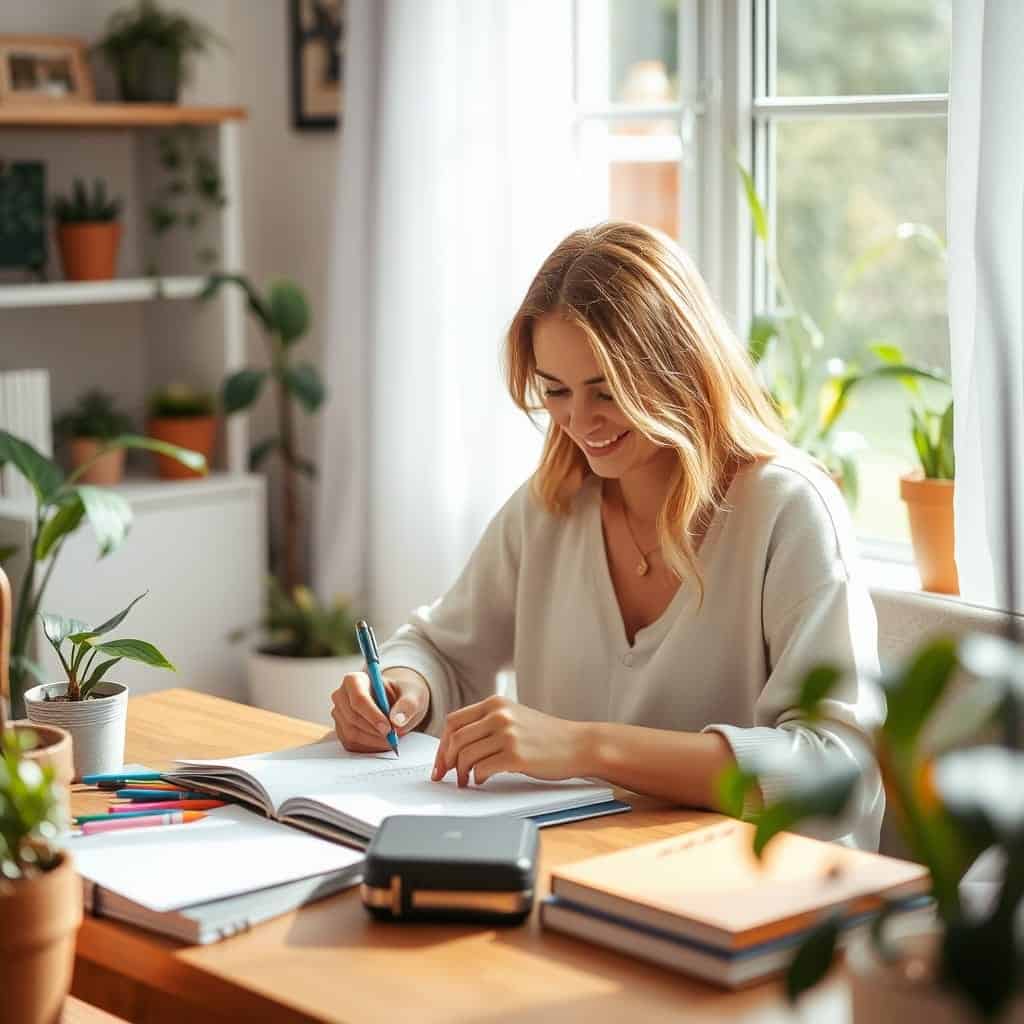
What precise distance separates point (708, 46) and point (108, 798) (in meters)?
1.96

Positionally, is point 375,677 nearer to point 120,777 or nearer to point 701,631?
point 120,777

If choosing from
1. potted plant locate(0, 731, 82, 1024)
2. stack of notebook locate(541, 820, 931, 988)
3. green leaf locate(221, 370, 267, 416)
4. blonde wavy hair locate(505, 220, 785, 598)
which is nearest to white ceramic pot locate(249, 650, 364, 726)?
green leaf locate(221, 370, 267, 416)

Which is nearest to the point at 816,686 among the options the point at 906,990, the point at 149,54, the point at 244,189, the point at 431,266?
the point at 906,990

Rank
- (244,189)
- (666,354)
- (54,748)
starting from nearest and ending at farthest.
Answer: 1. (54,748)
2. (666,354)
3. (244,189)

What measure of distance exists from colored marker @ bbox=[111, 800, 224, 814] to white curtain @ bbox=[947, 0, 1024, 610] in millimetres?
1222

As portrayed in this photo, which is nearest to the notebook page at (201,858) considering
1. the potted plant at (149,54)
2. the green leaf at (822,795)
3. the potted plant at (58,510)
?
the green leaf at (822,795)

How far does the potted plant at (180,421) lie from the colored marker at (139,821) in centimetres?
209

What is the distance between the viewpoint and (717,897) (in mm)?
1179

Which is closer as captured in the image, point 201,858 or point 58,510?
point 201,858

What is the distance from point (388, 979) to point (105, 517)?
65.3 inches

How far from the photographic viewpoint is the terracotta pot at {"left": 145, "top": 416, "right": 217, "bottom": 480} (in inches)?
138

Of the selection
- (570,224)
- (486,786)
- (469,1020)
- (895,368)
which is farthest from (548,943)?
(570,224)

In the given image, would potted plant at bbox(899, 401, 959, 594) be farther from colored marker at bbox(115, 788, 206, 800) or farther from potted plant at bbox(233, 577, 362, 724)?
colored marker at bbox(115, 788, 206, 800)

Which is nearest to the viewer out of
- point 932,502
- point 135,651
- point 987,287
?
point 135,651
